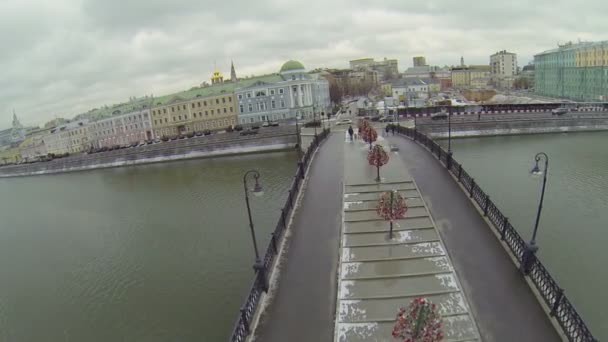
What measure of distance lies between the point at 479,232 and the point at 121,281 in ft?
50.2

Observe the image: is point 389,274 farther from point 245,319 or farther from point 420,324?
point 245,319

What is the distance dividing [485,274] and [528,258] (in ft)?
3.91

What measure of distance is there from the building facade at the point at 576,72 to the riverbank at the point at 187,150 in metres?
58.8

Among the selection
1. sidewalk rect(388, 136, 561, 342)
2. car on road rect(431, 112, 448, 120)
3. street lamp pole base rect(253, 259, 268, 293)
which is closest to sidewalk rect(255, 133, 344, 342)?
street lamp pole base rect(253, 259, 268, 293)

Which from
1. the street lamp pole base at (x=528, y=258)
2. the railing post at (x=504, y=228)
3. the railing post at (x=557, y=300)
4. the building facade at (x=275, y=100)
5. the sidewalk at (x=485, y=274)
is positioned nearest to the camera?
the railing post at (x=557, y=300)

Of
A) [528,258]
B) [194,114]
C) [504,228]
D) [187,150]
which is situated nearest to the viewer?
[528,258]

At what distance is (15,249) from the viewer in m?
23.2

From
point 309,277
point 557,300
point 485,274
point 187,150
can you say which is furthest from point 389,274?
point 187,150

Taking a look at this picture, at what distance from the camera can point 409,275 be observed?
1033cm

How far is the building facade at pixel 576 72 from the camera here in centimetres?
6481

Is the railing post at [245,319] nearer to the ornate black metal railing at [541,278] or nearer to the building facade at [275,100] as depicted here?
the ornate black metal railing at [541,278]

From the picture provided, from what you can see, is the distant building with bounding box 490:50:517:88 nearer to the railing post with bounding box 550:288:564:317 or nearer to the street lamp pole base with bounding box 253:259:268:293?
the railing post with bounding box 550:288:564:317

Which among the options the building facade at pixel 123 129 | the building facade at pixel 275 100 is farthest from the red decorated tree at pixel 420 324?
the building facade at pixel 123 129

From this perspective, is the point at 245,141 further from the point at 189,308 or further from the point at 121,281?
the point at 189,308
